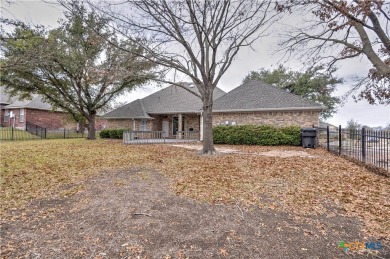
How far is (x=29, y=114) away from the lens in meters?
26.4

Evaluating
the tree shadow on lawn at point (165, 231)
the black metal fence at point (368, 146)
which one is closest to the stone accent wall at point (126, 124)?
the black metal fence at point (368, 146)

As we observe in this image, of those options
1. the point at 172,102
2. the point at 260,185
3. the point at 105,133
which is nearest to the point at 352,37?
the point at 260,185

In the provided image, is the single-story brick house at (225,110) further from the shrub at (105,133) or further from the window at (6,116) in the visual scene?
the window at (6,116)

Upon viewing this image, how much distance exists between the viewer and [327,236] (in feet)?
9.46

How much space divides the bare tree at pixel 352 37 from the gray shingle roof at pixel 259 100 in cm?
438

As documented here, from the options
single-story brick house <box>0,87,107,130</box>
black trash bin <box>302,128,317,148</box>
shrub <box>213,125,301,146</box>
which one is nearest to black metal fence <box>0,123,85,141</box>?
single-story brick house <box>0,87,107,130</box>

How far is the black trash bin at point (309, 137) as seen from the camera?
13.4 meters

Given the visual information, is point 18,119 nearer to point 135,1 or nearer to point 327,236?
point 135,1

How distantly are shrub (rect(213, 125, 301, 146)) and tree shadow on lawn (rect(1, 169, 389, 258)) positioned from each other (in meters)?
11.5

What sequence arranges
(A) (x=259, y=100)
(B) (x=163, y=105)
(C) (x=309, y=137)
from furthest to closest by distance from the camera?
(B) (x=163, y=105), (A) (x=259, y=100), (C) (x=309, y=137)

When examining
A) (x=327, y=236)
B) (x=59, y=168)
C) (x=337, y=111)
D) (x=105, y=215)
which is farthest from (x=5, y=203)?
(x=337, y=111)

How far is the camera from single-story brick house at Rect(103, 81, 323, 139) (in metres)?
15.3

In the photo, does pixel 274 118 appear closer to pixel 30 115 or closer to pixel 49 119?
A: pixel 49 119

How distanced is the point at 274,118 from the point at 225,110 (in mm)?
3715
